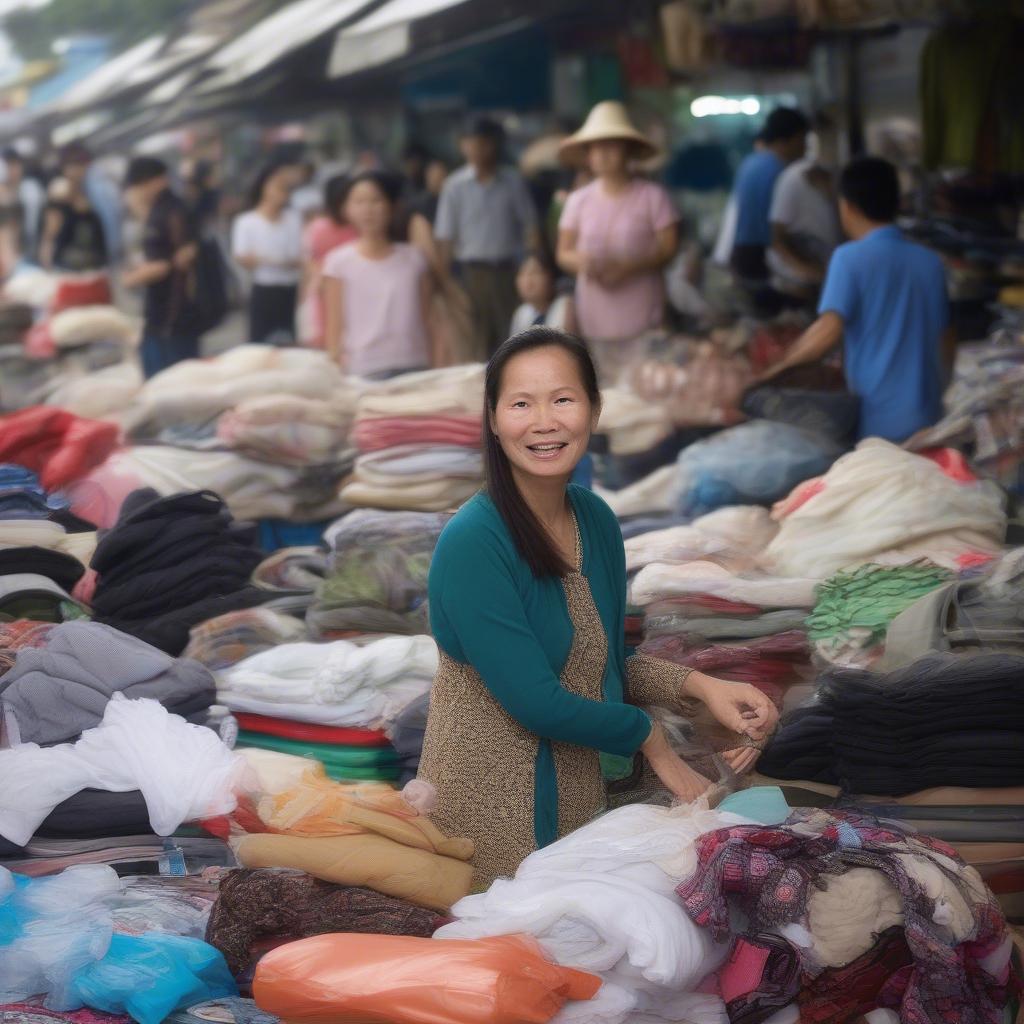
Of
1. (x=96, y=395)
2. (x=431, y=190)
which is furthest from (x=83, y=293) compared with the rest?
(x=96, y=395)

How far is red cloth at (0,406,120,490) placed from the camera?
527 centimetres

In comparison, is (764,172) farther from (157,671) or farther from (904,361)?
(157,671)

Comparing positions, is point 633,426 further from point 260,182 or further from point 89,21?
point 89,21

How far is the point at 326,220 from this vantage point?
31.2ft

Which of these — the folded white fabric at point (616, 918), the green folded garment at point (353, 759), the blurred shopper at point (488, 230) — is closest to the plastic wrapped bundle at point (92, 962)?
the folded white fabric at point (616, 918)

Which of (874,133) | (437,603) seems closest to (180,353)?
(874,133)

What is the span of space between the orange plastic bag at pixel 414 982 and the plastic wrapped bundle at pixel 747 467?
8.74ft

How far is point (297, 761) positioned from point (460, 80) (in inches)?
302

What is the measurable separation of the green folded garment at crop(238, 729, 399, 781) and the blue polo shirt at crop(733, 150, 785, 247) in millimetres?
5499

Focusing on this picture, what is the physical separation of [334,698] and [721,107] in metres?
6.41

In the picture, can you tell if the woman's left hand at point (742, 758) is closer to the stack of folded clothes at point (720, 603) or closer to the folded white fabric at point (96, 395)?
the stack of folded clothes at point (720, 603)

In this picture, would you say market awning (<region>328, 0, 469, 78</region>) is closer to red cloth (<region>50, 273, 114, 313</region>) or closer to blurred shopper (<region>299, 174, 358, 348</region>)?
blurred shopper (<region>299, 174, 358, 348</region>)

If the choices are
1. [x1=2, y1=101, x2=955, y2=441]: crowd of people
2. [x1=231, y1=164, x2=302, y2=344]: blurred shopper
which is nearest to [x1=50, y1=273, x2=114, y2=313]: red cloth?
[x1=2, y1=101, x2=955, y2=441]: crowd of people

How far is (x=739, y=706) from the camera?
319 centimetres
